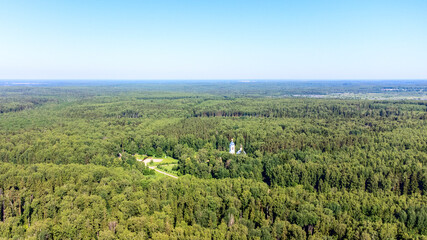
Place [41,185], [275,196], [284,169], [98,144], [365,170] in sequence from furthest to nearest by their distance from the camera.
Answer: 1. [98,144]
2. [284,169]
3. [365,170]
4. [41,185]
5. [275,196]

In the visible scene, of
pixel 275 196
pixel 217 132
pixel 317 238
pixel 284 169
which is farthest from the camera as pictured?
pixel 217 132

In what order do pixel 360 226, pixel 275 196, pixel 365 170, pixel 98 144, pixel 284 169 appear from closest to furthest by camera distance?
pixel 360 226, pixel 275 196, pixel 365 170, pixel 284 169, pixel 98 144

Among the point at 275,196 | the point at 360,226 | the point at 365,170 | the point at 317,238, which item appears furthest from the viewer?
the point at 365,170

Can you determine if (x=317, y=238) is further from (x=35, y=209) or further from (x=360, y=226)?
(x=35, y=209)

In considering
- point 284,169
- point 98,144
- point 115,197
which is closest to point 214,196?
point 115,197

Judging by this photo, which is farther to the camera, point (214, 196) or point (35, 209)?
point (214, 196)

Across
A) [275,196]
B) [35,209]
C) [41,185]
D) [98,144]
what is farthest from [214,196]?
[98,144]

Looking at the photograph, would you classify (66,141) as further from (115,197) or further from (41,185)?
(115,197)

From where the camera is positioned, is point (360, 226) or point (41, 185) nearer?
point (360, 226)

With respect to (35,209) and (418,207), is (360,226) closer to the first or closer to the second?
(418,207)
